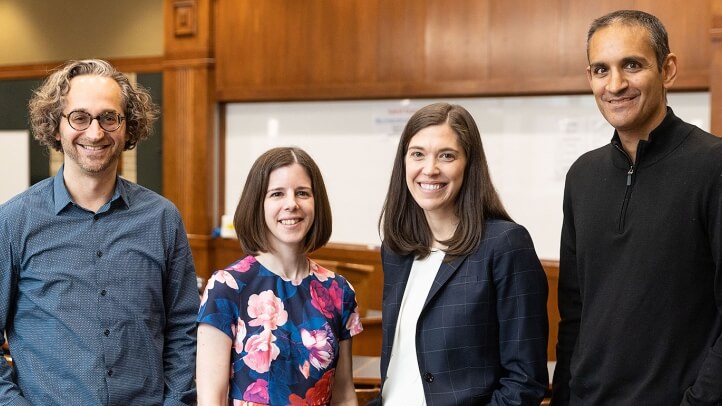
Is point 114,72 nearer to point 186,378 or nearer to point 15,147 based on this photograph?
point 186,378

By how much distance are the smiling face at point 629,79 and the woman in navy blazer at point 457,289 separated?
1.13ft

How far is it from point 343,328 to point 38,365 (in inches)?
32.5

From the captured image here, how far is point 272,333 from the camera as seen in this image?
1926 mm

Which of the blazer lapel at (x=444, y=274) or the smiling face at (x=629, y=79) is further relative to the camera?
the blazer lapel at (x=444, y=274)

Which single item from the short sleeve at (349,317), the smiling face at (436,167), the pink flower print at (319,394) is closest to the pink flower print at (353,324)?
the short sleeve at (349,317)

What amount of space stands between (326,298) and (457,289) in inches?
13.9

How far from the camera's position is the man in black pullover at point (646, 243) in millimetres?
1730

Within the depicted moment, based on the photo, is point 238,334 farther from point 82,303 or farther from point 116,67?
point 116,67

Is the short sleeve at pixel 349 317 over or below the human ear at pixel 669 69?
below

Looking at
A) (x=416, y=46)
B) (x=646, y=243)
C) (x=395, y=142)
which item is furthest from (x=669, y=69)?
(x=395, y=142)

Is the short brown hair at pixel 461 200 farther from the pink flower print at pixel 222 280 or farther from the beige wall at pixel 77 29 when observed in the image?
the beige wall at pixel 77 29

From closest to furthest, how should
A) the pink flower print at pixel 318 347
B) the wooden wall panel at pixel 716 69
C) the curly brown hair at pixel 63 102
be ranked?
1. the pink flower print at pixel 318 347
2. the curly brown hair at pixel 63 102
3. the wooden wall panel at pixel 716 69

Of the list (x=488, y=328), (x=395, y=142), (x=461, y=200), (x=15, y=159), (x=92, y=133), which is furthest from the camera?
(x=15, y=159)

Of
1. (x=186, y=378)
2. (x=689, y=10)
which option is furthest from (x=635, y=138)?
(x=689, y=10)
